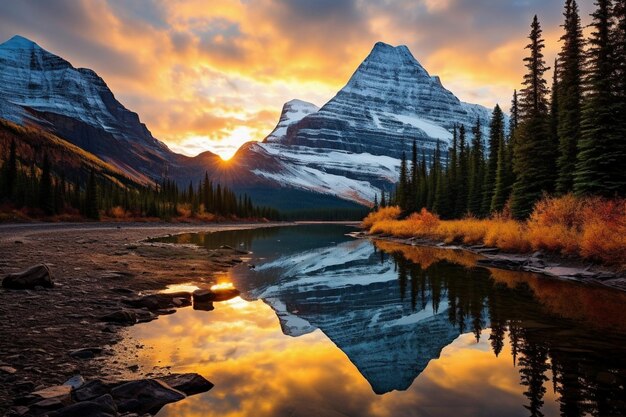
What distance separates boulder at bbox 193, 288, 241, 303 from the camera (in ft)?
52.1

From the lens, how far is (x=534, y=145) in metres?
44.5

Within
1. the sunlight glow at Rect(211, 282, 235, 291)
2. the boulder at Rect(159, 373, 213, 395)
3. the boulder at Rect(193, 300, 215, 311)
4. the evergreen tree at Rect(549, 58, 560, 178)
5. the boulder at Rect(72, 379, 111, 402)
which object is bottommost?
the sunlight glow at Rect(211, 282, 235, 291)

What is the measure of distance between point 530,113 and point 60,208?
9131 centimetres

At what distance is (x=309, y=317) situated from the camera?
14.8 m

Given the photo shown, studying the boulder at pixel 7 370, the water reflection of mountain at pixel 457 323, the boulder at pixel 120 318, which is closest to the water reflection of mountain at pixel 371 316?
the water reflection of mountain at pixel 457 323

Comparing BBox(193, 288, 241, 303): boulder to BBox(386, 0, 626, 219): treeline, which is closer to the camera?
BBox(193, 288, 241, 303): boulder

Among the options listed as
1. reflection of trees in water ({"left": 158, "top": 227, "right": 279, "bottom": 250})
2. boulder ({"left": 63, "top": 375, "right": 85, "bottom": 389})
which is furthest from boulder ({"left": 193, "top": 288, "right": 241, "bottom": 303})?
reflection of trees in water ({"left": 158, "top": 227, "right": 279, "bottom": 250})

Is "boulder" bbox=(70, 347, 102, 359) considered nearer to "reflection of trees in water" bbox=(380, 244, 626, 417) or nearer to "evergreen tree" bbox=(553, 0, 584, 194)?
"reflection of trees in water" bbox=(380, 244, 626, 417)

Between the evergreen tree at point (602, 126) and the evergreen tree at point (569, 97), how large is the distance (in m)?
4.03

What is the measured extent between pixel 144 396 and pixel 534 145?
46.4 metres

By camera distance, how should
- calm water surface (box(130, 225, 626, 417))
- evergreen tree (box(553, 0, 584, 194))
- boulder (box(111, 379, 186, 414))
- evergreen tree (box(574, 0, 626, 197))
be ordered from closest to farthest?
boulder (box(111, 379, 186, 414)), calm water surface (box(130, 225, 626, 417)), evergreen tree (box(574, 0, 626, 197)), evergreen tree (box(553, 0, 584, 194))

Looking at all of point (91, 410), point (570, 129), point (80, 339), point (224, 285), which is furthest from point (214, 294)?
point (570, 129)

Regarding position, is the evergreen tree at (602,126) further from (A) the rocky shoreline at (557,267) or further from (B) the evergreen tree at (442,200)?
(B) the evergreen tree at (442,200)

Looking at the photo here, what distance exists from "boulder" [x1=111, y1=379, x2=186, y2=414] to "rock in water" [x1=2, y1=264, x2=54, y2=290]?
8937 mm
